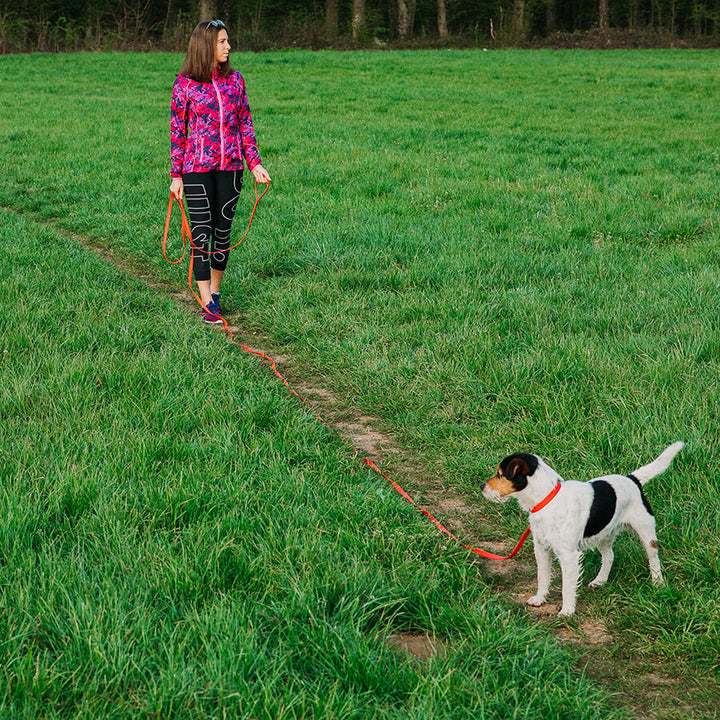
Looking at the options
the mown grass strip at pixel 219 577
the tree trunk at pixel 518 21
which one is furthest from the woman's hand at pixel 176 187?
the tree trunk at pixel 518 21

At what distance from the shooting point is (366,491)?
127 inches

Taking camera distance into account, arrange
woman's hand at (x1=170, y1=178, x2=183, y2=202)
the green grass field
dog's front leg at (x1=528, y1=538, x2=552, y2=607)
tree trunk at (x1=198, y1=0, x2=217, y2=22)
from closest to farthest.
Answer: the green grass field < dog's front leg at (x1=528, y1=538, x2=552, y2=607) < woman's hand at (x1=170, y1=178, x2=183, y2=202) < tree trunk at (x1=198, y1=0, x2=217, y2=22)

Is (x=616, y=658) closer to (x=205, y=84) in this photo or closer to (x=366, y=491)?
(x=366, y=491)

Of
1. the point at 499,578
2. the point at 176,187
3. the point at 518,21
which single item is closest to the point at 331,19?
the point at 518,21

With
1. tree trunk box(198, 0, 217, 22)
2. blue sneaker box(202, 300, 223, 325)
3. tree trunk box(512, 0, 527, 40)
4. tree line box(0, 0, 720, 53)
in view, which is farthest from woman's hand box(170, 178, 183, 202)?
tree trunk box(512, 0, 527, 40)

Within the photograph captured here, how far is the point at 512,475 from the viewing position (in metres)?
2.56

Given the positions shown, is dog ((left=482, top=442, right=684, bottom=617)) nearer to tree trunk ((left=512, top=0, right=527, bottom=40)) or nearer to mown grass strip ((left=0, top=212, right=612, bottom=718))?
mown grass strip ((left=0, top=212, right=612, bottom=718))

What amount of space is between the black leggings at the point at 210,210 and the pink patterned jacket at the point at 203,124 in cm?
10

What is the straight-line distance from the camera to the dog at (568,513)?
2568 mm

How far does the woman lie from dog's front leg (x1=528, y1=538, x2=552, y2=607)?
3.69 metres

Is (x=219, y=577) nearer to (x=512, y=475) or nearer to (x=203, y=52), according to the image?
(x=512, y=475)

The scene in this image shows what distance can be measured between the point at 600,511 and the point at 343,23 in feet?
158

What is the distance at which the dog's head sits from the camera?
101 inches

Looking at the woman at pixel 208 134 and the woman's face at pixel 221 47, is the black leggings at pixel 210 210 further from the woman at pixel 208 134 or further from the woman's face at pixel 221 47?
the woman's face at pixel 221 47
